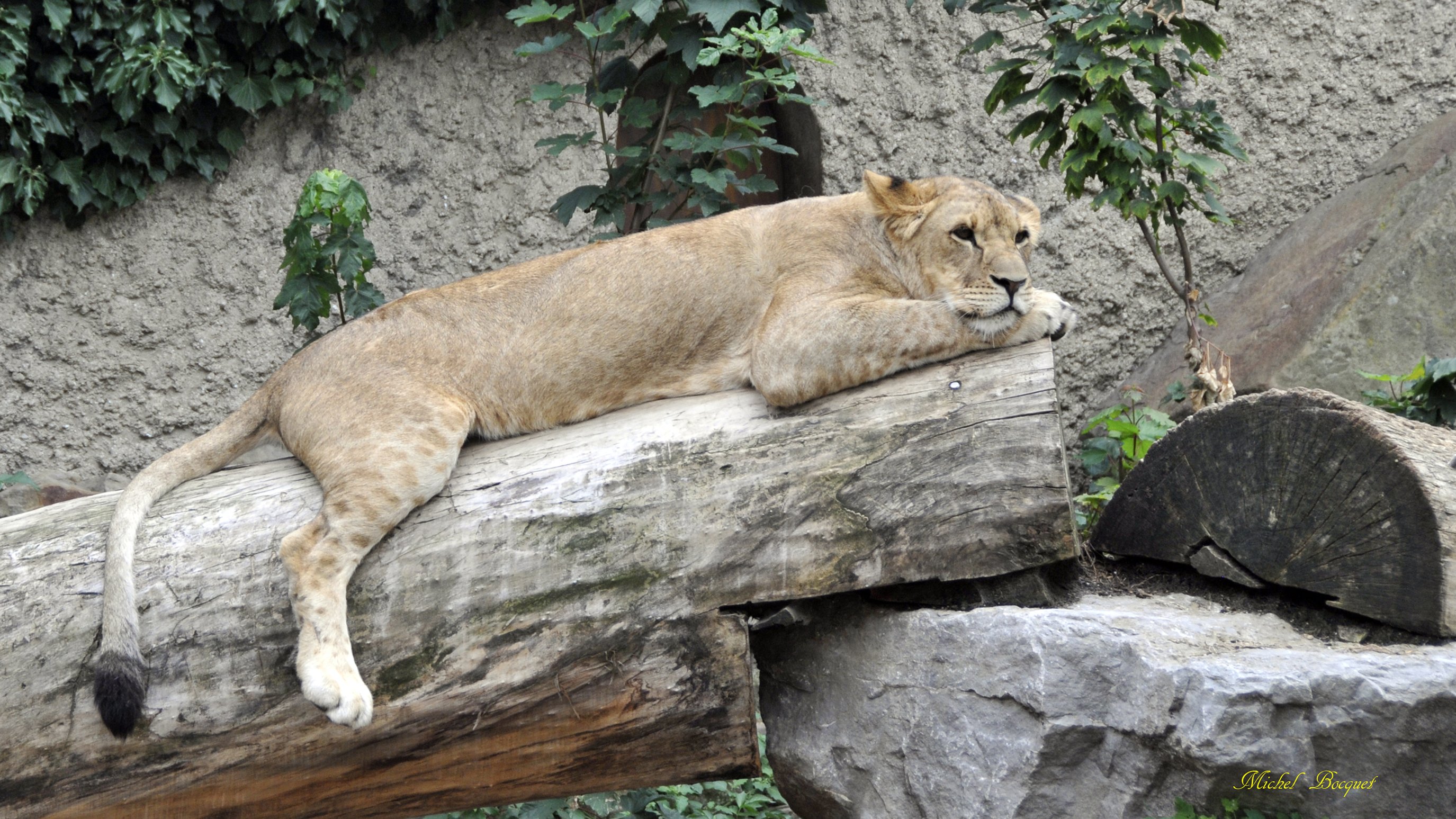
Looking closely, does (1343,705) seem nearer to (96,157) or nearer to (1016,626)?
(1016,626)

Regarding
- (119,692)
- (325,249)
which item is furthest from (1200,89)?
(119,692)

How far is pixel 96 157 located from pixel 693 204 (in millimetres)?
3787

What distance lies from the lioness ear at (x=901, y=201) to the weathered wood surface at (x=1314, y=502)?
47.3 inches

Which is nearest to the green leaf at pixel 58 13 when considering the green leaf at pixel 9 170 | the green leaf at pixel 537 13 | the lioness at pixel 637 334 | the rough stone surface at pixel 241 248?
the green leaf at pixel 9 170

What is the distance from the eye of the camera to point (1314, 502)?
10.5 feet

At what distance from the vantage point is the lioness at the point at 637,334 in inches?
151

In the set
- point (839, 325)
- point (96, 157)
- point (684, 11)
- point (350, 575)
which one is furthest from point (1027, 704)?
point (96, 157)

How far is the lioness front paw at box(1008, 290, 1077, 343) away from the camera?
3.85 metres

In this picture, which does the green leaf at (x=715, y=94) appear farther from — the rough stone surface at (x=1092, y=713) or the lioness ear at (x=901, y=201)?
the rough stone surface at (x=1092, y=713)

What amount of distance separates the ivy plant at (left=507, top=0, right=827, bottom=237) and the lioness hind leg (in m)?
1.99

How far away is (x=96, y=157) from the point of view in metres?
6.80

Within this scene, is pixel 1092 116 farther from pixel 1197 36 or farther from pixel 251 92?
pixel 251 92

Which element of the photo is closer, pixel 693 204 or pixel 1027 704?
pixel 1027 704

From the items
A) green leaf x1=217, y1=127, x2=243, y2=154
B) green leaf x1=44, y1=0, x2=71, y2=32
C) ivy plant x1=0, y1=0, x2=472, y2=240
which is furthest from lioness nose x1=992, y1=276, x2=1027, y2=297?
green leaf x1=44, y1=0, x2=71, y2=32
